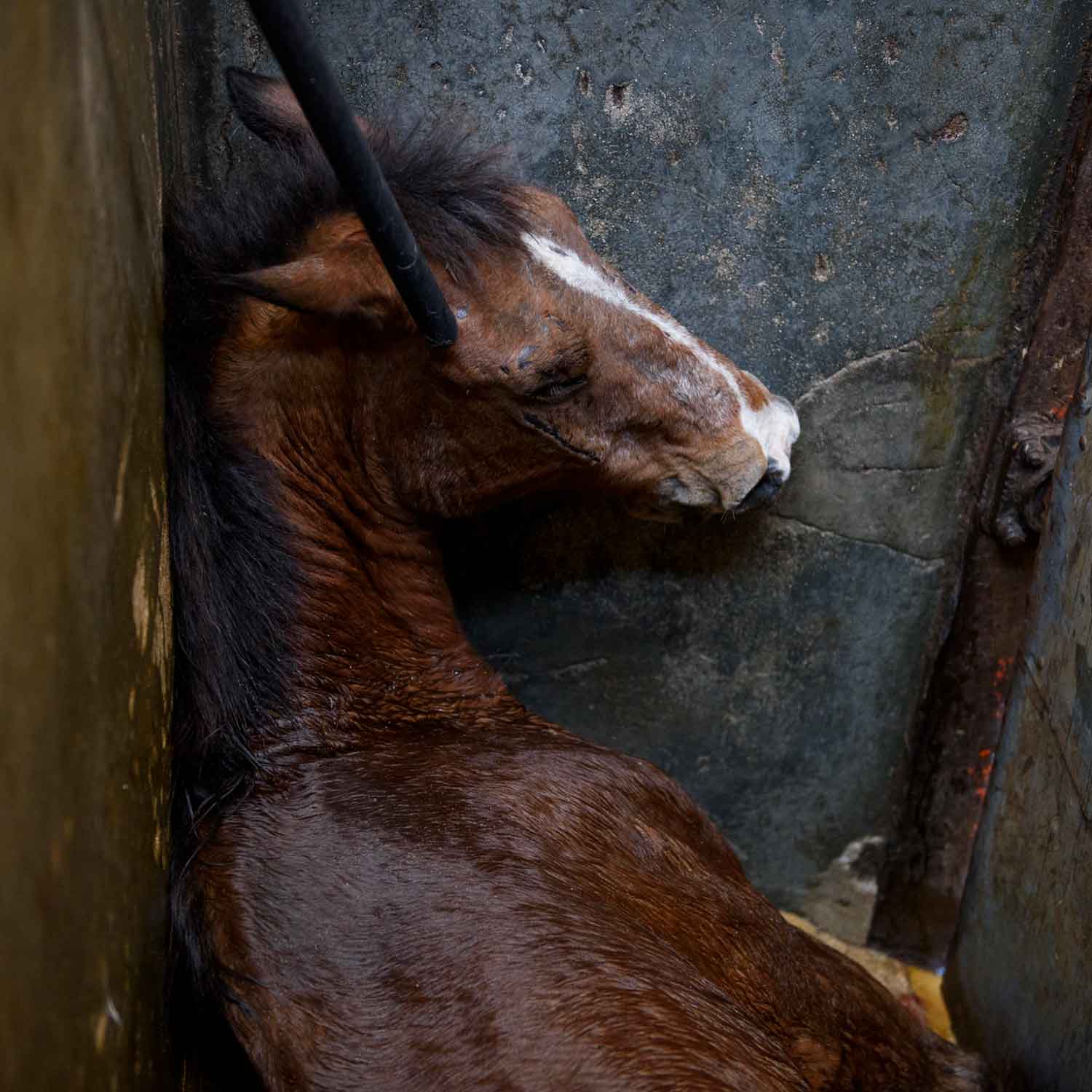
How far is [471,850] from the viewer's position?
1.67 m

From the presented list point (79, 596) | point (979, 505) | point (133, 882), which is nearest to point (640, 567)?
point (979, 505)

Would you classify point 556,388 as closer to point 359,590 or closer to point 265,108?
point 359,590

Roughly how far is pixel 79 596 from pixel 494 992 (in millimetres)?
807

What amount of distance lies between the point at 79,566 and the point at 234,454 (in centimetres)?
80

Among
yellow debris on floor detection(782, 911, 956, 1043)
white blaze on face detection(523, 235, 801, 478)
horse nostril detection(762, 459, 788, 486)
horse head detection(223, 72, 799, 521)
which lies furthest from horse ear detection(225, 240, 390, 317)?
yellow debris on floor detection(782, 911, 956, 1043)

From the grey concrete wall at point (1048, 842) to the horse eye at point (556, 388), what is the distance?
3.35 feet

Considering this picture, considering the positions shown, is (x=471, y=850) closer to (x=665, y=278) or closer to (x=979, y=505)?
(x=665, y=278)

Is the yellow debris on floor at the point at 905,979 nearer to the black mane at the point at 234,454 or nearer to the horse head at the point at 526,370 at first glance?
the horse head at the point at 526,370

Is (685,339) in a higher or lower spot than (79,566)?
higher

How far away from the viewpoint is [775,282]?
7.75ft

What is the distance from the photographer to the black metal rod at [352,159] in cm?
124

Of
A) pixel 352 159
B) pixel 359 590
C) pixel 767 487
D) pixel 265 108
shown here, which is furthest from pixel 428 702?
pixel 265 108

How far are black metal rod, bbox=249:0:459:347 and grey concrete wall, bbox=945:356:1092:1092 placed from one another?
132cm

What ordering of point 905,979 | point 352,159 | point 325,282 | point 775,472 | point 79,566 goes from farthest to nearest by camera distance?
point 905,979 < point 775,472 < point 325,282 < point 352,159 < point 79,566
